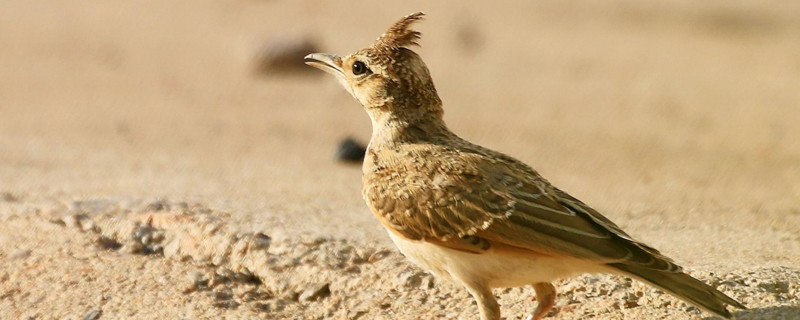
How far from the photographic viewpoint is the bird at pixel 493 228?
14.7 ft

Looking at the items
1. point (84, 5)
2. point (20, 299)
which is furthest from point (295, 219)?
point (84, 5)

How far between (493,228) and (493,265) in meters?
0.15

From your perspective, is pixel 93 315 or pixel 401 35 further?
pixel 401 35

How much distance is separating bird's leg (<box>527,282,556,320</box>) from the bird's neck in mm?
860

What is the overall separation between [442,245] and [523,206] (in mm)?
363

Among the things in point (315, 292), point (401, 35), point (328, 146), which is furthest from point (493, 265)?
point (328, 146)

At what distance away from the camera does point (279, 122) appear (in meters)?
10.6

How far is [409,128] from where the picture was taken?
17.7 ft

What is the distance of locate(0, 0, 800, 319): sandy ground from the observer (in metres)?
5.48

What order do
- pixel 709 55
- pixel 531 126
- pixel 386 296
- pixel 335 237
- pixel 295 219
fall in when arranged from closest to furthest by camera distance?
pixel 386 296 < pixel 335 237 < pixel 295 219 < pixel 531 126 < pixel 709 55

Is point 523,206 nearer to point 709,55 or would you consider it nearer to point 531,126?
point 531,126

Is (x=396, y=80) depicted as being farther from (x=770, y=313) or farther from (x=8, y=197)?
(x=8, y=197)

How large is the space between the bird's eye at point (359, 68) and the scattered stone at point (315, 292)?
1.02 metres

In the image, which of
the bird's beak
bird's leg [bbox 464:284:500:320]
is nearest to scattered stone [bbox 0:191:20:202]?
the bird's beak
